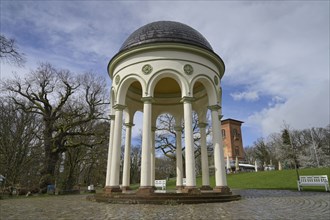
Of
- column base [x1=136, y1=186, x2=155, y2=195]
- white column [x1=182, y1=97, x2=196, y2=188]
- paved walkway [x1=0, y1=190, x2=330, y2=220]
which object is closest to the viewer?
paved walkway [x1=0, y1=190, x2=330, y2=220]

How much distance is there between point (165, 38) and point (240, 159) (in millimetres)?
54473

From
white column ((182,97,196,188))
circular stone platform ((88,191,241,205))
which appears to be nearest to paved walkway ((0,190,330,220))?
circular stone platform ((88,191,241,205))

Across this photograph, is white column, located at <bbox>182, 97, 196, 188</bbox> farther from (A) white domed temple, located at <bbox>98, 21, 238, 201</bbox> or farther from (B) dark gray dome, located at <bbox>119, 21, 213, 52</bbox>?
(B) dark gray dome, located at <bbox>119, 21, 213, 52</bbox>

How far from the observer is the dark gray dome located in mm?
12469

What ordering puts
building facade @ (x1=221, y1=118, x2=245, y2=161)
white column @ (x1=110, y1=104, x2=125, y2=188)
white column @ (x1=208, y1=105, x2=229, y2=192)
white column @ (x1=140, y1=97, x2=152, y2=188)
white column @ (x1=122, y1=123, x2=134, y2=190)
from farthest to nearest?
building facade @ (x1=221, y1=118, x2=245, y2=161)
white column @ (x1=122, y1=123, x2=134, y2=190)
white column @ (x1=110, y1=104, x2=125, y2=188)
white column @ (x1=208, y1=105, x2=229, y2=192)
white column @ (x1=140, y1=97, x2=152, y2=188)

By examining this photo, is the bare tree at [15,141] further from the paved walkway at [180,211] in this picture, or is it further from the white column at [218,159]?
the white column at [218,159]

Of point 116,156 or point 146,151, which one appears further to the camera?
point 116,156

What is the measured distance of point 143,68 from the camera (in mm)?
12383

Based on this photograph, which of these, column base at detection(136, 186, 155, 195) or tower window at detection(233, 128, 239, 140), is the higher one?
tower window at detection(233, 128, 239, 140)

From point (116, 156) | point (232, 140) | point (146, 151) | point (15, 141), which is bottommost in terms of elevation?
point (116, 156)

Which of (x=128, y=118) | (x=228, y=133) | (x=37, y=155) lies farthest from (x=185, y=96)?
(x=228, y=133)

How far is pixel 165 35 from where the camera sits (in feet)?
41.5

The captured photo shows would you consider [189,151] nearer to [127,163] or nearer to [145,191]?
[145,191]

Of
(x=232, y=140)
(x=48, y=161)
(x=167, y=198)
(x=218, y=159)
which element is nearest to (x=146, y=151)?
(x=167, y=198)
